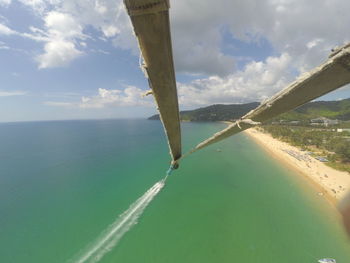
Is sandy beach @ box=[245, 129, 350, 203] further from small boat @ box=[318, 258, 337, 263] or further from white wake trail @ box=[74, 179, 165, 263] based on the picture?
white wake trail @ box=[74, 179, 165, 263]

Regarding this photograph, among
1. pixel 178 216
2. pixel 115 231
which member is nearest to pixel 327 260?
pixel 178 216

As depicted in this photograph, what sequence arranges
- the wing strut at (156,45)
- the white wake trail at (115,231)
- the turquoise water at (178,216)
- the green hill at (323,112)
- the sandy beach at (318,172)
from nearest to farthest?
the wing strut at (156,45) → the white wake trail at (115,231) → the turquoise water at (178,216) → the sandy beach at (318,172) → the green hill at (323,112)

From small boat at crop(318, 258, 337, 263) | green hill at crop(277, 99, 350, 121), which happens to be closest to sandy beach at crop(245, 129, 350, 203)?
small boat at crop(318, 258, 337, 263)

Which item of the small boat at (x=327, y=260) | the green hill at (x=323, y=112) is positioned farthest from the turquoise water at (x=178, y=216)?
the green hill at (x=323, y=112)

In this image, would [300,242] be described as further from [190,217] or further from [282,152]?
[282,152]

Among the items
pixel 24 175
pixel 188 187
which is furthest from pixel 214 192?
pixel 24 175

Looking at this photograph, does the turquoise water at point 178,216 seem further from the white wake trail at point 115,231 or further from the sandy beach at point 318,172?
the sandy beach at point 318,172

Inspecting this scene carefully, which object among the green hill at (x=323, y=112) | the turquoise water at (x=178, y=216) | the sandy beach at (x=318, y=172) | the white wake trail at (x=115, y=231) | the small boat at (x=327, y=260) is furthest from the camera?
the green hill at (x=323, y=112)
